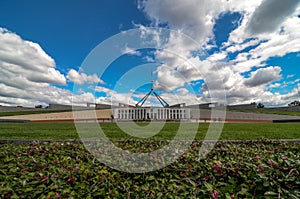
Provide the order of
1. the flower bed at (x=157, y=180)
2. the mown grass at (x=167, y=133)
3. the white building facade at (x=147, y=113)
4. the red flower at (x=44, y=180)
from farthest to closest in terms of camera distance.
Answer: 1. the white building facade at (x=147, y=113)
2. the mown grass at (x=167, y=133)
3. the red flower at (x=44, y=180)
4. the flower bed at (x=157, y=180)

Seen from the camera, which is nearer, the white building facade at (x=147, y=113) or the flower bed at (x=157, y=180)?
the flower bed at (x=157, y=180)

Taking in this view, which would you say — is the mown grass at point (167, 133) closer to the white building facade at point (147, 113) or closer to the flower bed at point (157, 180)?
the flower bed at point (157, 180)

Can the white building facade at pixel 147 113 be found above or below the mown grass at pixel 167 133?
above

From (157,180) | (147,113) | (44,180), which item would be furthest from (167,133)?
(147,113)

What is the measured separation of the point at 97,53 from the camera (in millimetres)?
4102

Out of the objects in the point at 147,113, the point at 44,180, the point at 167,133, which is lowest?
the point at 167,133

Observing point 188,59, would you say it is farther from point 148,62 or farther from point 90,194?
point 90,194

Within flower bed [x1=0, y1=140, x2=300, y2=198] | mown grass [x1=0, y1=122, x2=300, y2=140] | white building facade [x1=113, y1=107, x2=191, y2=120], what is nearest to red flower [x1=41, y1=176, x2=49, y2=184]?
flower bed [x1=0, y1=140, x2=300, y2=198]

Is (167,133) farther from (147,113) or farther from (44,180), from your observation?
(147,113)

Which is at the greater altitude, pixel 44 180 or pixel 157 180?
pixel 44 180

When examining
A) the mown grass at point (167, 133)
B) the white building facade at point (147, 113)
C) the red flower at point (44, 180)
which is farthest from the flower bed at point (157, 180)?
the white building facade at point (147, 113)

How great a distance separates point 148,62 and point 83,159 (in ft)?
12.1

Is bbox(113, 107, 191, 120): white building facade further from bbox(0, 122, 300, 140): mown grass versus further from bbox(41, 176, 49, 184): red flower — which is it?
bbox(41, 176, 49, 184): red flower

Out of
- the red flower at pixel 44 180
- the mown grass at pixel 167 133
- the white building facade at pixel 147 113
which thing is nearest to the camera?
the red flower at pixel 44 180
